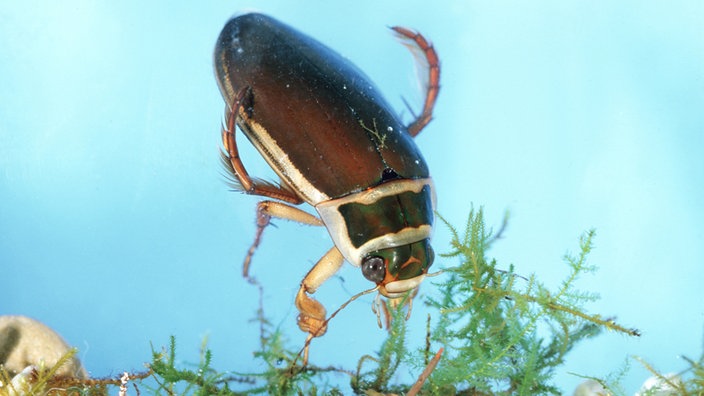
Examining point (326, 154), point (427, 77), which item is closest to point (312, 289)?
point (326, 154)

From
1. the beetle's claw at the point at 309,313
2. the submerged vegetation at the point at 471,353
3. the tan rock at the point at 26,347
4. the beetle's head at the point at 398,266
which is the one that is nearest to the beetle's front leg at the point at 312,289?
the beetle's claw at the point at 309,313

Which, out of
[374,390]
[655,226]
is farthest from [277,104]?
[655,226]

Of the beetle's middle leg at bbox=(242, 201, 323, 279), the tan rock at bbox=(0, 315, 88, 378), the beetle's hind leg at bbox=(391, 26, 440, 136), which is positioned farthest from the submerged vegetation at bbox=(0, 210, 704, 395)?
the beetle's hind leg at bbox=(391, 26, 440, 136)

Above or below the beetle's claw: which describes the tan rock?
below

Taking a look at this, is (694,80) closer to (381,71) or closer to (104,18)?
(381,71)

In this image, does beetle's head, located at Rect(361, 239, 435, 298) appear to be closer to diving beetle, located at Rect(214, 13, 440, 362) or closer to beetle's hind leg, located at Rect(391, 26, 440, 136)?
diving beetle, located at Rect(214, 13, 440, 362)

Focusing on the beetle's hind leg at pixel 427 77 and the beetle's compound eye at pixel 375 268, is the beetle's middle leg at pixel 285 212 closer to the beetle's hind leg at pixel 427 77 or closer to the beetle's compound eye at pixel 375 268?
the beetle's compound eye at pixel 375 268
